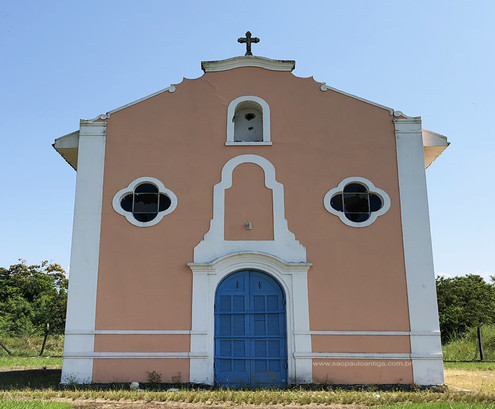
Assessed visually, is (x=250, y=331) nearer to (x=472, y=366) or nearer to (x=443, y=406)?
(x=443, y=406)

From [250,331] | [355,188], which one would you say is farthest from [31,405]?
[355,188]

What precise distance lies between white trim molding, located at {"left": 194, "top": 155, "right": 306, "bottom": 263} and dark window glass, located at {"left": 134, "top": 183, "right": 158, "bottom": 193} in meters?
1.49

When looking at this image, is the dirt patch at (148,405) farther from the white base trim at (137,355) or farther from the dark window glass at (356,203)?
the dark window glass at (356,203)

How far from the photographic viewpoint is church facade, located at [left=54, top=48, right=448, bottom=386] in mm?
11391

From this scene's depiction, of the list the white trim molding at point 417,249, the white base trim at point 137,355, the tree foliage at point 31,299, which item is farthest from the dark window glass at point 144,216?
the tree foliage at point 31,299

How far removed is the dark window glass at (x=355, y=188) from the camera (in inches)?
493

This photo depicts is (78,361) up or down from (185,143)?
down

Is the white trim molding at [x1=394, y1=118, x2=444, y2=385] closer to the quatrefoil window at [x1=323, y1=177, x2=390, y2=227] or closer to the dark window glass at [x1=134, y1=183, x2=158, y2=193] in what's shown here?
the quatrefoil window at [x1=323, y1=177, x2=390, y2=227]

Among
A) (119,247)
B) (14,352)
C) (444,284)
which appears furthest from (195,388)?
(444,284)

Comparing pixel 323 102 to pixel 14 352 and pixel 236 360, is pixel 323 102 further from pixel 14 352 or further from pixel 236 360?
pixel 14 352

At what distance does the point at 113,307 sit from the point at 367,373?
585 centimetres

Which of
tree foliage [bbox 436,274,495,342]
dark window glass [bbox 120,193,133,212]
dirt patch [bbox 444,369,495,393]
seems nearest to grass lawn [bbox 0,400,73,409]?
dark window glass [bbox 120,193,133,212]

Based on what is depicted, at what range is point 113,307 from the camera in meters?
11.7

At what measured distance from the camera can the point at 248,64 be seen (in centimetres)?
1348
